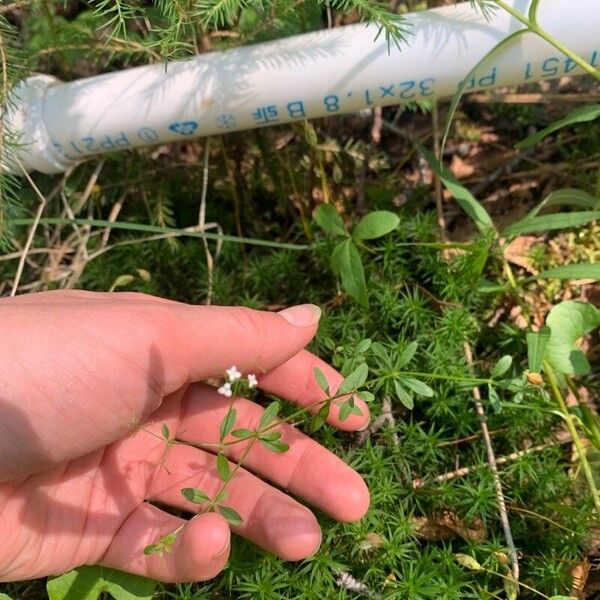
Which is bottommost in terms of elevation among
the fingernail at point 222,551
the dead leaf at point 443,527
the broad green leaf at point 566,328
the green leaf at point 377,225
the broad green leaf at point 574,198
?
the dead leaf at point 443,527

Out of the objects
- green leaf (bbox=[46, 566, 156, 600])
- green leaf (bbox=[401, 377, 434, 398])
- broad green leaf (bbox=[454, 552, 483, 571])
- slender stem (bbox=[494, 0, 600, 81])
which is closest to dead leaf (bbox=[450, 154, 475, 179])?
slender stem (bbox=[494, 0, 600, 81])

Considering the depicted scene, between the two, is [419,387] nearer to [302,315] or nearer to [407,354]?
[407,354]

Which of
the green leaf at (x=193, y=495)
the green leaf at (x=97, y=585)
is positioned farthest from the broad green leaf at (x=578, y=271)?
the green leaf at (x=97, y=585)

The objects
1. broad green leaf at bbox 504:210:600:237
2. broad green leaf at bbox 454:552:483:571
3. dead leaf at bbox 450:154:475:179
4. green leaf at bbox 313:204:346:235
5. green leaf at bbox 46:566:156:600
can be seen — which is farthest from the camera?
dead leaf at bbox 450:154:475:179

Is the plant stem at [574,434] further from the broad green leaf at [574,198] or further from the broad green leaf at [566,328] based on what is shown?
the broad green leaf at [574,198]

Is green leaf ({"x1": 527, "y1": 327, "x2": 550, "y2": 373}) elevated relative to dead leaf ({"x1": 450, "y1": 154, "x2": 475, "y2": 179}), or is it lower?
lower

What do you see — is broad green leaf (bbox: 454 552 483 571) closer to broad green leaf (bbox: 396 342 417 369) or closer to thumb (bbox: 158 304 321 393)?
broad green leaf (bbox: 396 342 417 369)
